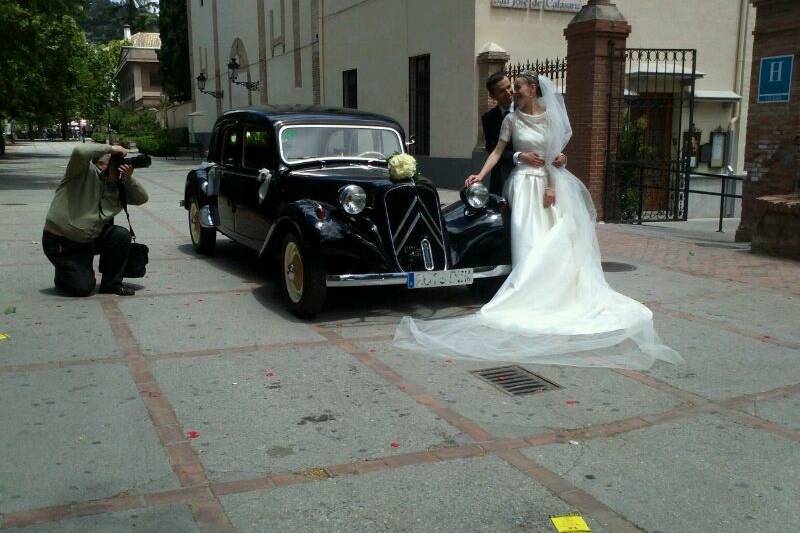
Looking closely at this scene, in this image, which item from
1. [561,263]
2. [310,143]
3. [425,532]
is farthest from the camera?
[310,143]

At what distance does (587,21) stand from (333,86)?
522 inches

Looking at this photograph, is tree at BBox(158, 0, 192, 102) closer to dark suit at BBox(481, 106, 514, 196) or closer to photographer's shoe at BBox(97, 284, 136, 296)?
photographer's shoe at BBox(97, 284, 136, 296)

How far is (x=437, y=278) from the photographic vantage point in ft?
21.3

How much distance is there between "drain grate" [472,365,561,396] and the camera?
4984 mm

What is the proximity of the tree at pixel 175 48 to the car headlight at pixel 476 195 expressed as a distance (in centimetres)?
4268

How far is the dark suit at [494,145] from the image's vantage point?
7453 mm

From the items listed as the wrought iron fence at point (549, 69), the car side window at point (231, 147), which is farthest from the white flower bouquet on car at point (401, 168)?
the wrought iron fence at point (549, 69)

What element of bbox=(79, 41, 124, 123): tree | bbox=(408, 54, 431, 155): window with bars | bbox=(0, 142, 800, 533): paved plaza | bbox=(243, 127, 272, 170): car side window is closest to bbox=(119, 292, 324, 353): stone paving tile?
bbox=(0, 142, 800, 533): paved plaza

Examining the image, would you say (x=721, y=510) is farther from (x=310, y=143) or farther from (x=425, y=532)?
(x=310, y=143)

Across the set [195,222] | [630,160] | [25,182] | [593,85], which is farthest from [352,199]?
[25,182]

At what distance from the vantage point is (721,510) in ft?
11.1

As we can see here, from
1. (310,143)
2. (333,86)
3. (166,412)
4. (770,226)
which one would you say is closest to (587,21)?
(770,226)

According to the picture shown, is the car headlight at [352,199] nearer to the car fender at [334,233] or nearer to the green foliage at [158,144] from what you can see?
the car fender at [334,233]

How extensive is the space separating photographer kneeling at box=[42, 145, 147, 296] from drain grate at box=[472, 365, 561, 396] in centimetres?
401
